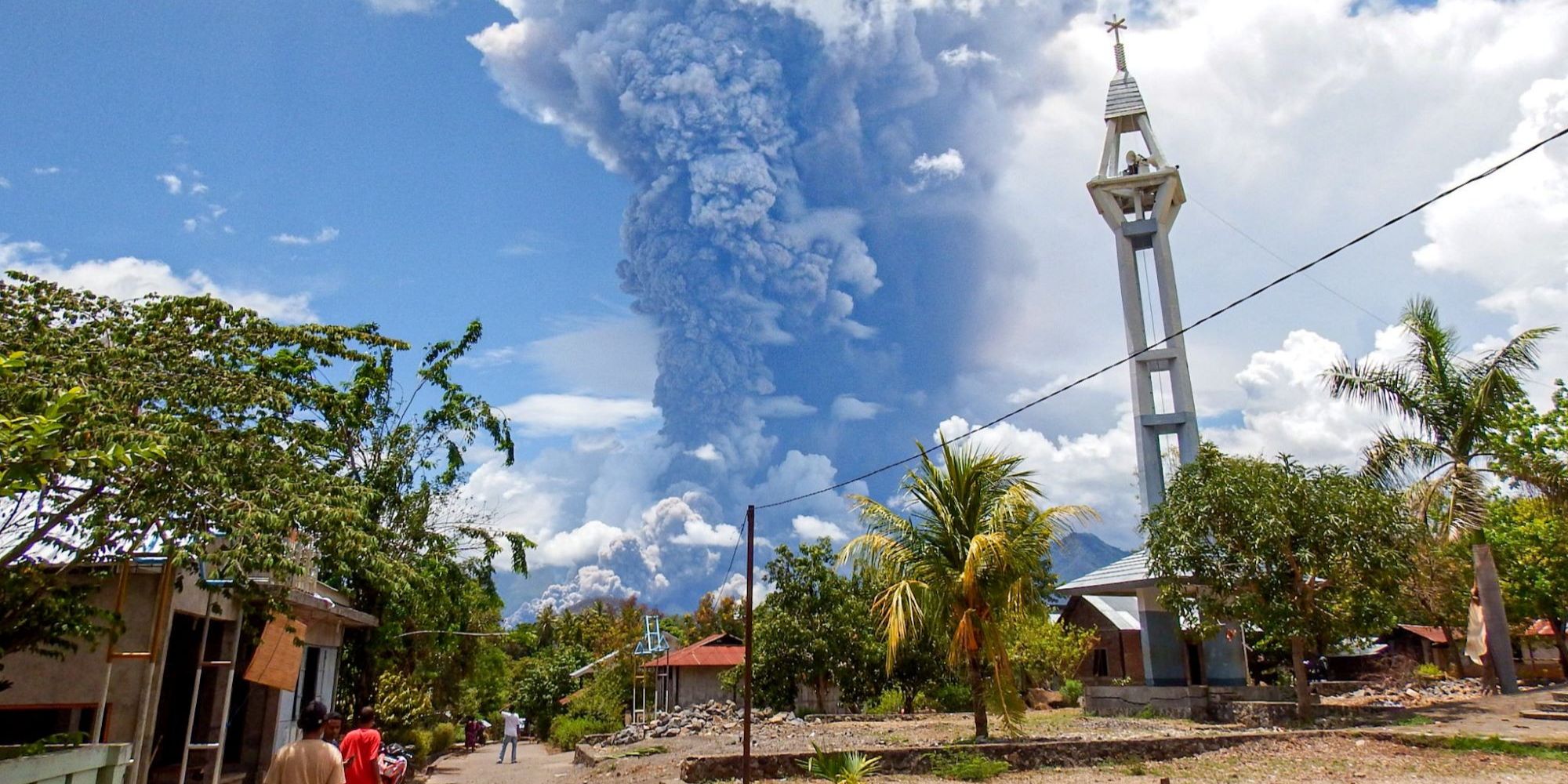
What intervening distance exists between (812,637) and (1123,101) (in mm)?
23432

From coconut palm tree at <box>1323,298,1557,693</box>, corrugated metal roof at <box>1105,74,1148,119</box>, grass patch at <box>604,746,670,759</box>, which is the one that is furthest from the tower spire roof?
grass patch at <box>604,746,670,759</box>

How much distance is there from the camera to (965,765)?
14172 millimetres

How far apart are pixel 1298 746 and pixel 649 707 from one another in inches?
1260

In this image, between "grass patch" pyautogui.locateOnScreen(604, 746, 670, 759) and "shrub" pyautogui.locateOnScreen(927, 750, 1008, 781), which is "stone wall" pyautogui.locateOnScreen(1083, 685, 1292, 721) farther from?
"grass patch" pyautogui.locateOnScreen(604, 746, 670, 759)

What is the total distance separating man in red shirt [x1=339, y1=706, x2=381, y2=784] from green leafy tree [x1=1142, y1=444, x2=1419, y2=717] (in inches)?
683

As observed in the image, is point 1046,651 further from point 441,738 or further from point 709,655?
point 441,738

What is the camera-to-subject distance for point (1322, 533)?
18812mm

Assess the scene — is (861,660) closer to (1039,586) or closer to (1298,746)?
(1039,586)

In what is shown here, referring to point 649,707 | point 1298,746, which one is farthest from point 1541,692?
point 649,707

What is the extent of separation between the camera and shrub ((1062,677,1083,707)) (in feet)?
107

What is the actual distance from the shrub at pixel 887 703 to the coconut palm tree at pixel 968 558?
12.9 metres

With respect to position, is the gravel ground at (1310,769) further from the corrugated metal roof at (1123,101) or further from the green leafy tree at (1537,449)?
the corrugated metal roof at (1123,101)

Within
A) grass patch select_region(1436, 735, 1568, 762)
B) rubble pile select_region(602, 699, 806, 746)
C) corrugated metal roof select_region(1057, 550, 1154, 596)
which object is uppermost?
corrugated metal roof select_region(1057, 550, 1154, 596)

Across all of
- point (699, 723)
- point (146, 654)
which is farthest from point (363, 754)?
point (699, 723)
